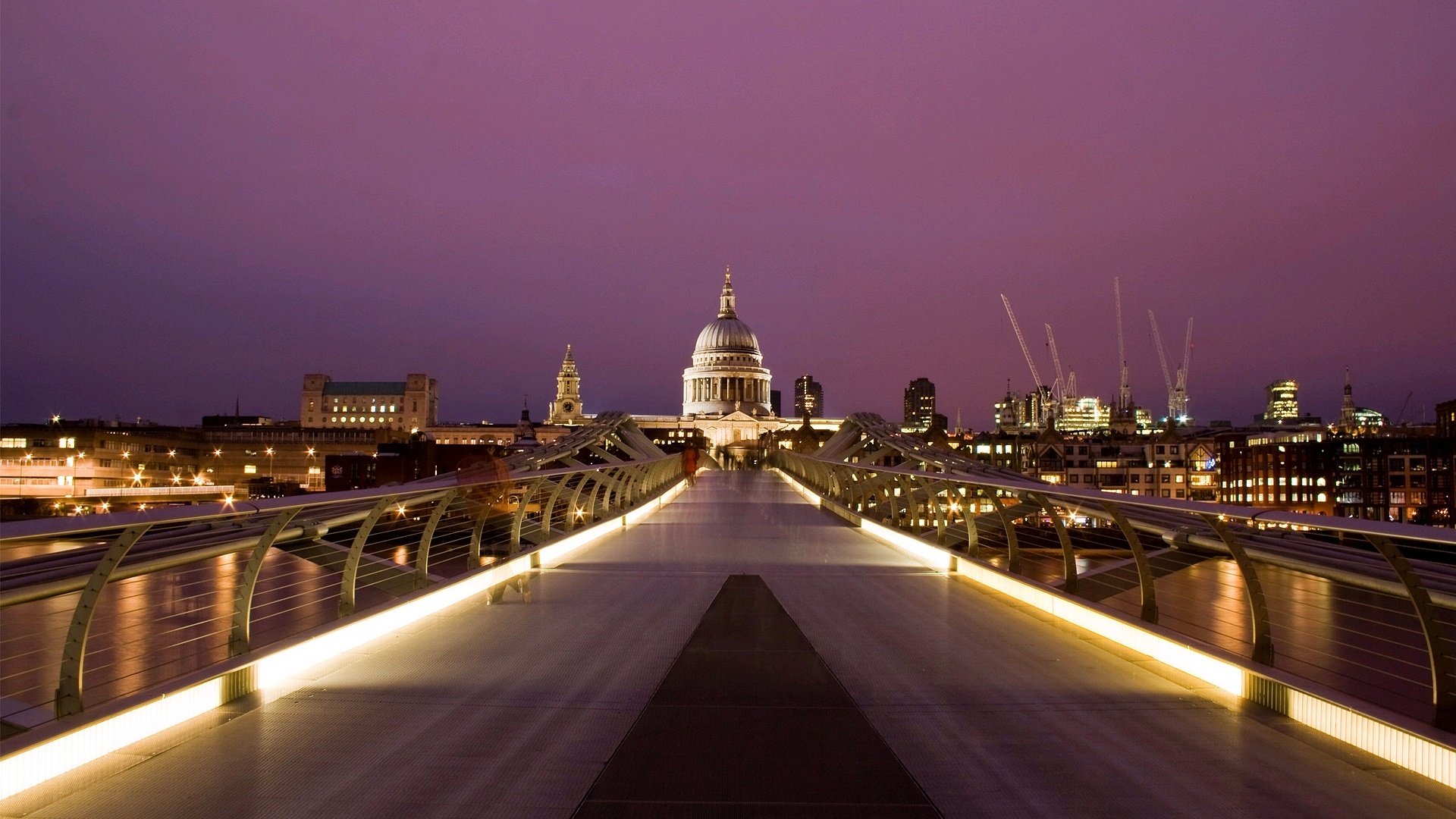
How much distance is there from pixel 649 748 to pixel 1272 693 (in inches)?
130

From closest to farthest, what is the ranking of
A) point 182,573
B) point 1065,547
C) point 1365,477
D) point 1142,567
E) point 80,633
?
point 80,633 → point 1142,567 → point 1065,547 → point 182,573 → point 1365,477

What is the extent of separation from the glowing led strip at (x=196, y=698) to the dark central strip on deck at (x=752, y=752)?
84.9 inches

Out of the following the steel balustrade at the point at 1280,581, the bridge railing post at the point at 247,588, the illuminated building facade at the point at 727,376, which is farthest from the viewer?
the illuminated building facade at the point at 727,376

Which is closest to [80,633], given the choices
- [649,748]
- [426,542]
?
[649,748]

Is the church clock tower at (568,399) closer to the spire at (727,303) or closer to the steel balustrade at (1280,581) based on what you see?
the spire at (727,303)

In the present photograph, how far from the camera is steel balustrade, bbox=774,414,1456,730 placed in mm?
4320

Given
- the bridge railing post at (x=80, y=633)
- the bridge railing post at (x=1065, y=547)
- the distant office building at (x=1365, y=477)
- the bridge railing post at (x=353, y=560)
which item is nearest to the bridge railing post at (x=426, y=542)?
the bridge railing post at (x=353, y=560)

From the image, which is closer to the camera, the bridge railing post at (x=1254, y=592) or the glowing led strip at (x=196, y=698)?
the glowing led strip at (x=196, y=698)

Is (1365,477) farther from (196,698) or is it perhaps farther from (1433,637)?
(196,698)

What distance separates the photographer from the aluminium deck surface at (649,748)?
3.87m

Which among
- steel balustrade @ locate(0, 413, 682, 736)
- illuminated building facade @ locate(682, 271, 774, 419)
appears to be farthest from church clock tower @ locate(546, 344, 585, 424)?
steel balustrade @ locate(0, 413, 682, 736)

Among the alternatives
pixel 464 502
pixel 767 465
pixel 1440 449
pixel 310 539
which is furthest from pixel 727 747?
pixel 1440 449

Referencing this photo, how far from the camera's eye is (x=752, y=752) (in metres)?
4.43

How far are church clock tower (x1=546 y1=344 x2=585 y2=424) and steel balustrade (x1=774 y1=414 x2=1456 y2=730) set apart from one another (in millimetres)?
168669
